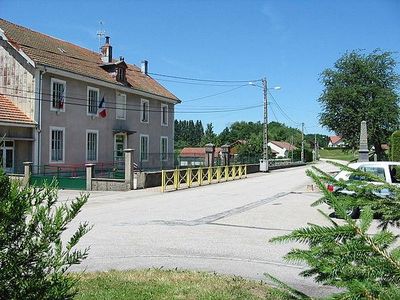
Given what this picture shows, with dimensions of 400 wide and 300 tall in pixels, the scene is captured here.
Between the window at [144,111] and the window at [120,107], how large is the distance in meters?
2.65

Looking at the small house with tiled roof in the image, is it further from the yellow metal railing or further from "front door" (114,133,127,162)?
the yellow metal railing

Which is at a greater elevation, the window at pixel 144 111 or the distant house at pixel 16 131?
the window at pixel 144 111

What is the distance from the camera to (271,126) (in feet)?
491

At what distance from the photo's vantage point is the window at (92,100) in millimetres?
30125

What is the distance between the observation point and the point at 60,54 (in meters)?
30.0

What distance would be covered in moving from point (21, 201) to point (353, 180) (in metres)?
1.94

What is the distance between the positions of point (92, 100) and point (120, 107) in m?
3.27

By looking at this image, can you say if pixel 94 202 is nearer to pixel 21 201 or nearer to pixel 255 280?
pixel 255 280

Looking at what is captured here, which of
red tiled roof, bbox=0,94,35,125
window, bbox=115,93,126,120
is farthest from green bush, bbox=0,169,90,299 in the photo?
window, bbox=115,93,126,120

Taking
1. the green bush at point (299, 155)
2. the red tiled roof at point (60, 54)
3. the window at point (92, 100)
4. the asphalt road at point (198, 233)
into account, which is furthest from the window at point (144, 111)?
the green bush at point (299, 155)

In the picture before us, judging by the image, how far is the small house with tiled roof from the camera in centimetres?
2538

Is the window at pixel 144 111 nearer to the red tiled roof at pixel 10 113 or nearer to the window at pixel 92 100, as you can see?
the window at pixel 92 100

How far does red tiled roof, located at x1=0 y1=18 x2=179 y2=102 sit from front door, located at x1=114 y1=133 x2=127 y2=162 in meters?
4.00

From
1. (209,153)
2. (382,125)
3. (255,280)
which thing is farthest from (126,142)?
(255,280)
